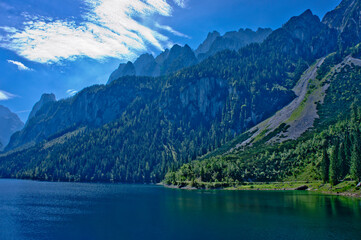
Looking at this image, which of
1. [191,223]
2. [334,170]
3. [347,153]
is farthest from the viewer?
[347,153]

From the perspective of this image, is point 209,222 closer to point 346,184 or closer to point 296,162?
point 346,184

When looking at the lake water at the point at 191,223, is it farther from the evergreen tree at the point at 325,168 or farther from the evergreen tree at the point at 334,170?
the evergreen tree at the point at 325,168

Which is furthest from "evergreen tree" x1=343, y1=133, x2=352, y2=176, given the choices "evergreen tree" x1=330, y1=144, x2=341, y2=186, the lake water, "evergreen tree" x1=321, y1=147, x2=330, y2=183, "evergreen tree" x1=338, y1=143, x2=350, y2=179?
the lake water

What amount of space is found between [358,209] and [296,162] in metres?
116

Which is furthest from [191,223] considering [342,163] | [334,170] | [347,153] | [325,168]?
Result: [347,153]

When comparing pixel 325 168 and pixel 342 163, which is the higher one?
pixel 342 163

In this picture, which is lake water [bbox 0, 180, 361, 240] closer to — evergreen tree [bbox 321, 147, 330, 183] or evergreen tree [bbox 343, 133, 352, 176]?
evergreen tree [bbox 321, 147, 330, 183]

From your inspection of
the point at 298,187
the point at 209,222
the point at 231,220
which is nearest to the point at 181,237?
the point at 209,222

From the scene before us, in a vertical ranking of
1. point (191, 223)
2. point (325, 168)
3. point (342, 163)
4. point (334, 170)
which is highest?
point (342, 163)

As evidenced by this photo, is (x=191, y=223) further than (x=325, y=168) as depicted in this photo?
No

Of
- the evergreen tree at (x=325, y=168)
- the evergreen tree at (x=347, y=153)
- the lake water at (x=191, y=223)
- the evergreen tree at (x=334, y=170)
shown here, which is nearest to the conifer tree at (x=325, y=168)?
the evergreen tree at (x=325, y=168)

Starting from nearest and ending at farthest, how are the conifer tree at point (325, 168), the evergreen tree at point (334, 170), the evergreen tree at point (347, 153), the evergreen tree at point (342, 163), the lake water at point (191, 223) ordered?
the lake water at point (191, 223)
the evergreen tree at point (334, 170)
the evergreen tree at point (342, 163)
the evergreen tree at point (347, 153)
the conifer tree at point (325, 168)

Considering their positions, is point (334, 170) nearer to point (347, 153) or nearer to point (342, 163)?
point (342, 163)

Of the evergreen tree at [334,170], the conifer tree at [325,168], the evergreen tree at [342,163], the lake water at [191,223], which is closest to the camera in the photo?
the lake water at [191,223]
